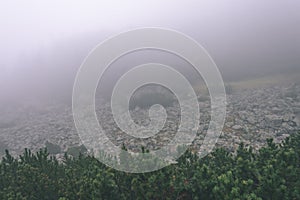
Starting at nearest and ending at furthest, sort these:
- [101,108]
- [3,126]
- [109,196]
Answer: [109,196] → [101,108] → [3,126]

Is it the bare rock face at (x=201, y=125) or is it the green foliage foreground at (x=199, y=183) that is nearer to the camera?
the green foliage foreground at (x=199, y=183)

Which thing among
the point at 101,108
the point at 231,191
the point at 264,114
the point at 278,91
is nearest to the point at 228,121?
the point at 264,114

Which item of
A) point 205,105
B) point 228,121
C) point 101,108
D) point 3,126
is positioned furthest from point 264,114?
point 3,126

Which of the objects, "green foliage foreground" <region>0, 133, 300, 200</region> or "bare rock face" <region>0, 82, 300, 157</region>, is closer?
"green foliage foreground" <region>0, 133, 300, 200</region>

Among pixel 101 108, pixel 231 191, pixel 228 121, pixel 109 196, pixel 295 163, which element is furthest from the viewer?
pixel 101 108

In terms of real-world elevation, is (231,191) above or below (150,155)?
below

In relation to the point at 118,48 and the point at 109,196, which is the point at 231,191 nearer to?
the point at 109,196

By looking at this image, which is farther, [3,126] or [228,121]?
[3,126]

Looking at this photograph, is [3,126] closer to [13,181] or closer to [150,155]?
[13,181]

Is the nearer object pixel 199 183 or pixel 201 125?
pixel 199 183
